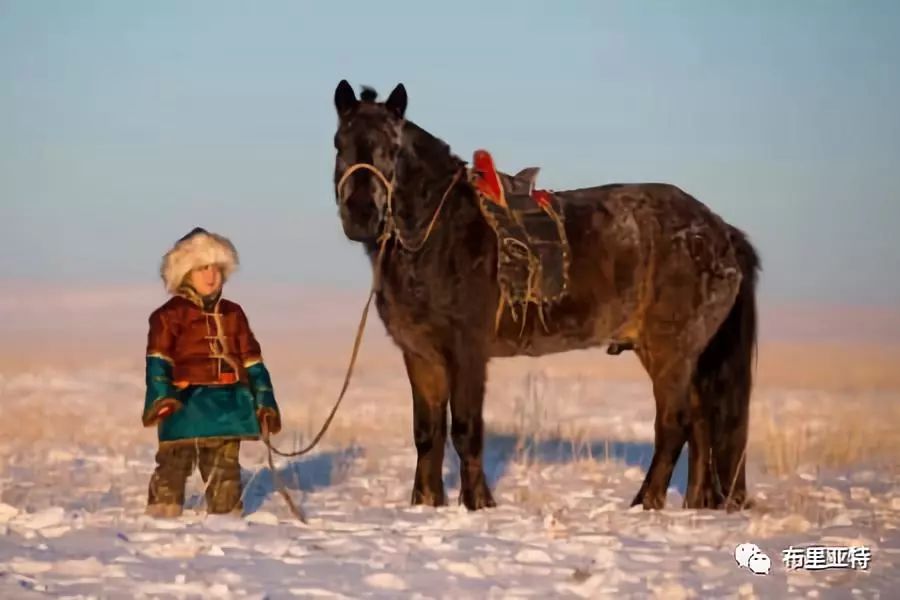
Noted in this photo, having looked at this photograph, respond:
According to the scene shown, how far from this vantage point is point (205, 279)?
5.70 meters

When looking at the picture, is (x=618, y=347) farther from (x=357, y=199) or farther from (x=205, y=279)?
(x=205, y=279)

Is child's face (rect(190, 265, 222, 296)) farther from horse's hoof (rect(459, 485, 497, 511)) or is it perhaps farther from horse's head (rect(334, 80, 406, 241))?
horse's hoof (rect(459, 485, 497, 511))

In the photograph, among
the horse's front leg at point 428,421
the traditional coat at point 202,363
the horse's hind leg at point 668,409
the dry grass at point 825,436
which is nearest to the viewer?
the traditional coat at point 202,363

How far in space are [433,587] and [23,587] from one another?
1330mm

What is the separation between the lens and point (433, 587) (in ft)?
12.9

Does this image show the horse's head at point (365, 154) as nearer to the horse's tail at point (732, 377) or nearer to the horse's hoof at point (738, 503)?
the horse's tail at point (732, 377)

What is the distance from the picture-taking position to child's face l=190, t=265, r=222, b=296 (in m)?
5.68

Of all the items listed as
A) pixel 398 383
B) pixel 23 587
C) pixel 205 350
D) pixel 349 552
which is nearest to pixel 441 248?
pixel 205 350

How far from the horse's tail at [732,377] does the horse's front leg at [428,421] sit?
5.18 ft

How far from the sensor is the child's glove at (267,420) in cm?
571

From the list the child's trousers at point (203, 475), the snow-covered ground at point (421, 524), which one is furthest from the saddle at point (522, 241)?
the child's trousers at point (203, 475)

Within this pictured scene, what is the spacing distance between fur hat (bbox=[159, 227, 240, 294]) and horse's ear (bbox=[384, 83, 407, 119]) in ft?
3.76

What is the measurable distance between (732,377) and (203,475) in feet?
10.3

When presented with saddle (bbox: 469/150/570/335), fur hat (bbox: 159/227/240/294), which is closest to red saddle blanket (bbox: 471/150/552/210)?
saddle (bbox: 469/150/570/335)
